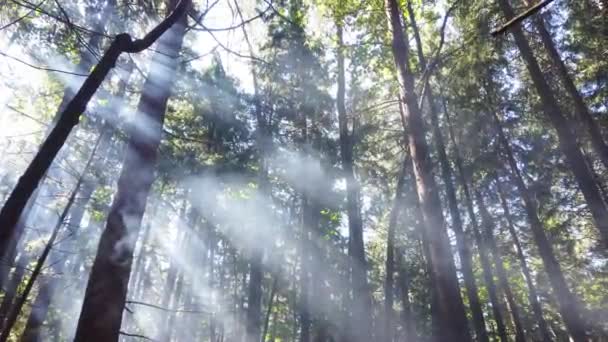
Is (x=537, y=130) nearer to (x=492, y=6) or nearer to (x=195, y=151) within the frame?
(x=492, y=6)

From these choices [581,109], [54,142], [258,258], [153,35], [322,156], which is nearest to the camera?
[54,142]

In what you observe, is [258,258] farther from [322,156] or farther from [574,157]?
[574,157]

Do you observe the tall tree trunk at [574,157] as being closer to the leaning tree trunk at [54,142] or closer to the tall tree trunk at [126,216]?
the tall tree trunk at [126,216]

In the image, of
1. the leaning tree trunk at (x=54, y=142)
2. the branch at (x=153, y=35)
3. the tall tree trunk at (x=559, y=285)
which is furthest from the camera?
the tall tree trunk at (x=559, y=285)

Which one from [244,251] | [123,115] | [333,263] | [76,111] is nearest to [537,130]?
[333,263]

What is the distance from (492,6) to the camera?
10328 mm

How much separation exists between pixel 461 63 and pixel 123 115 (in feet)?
38.4

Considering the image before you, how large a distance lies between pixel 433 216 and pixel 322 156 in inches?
403

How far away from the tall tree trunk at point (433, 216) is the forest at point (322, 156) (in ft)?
0.10

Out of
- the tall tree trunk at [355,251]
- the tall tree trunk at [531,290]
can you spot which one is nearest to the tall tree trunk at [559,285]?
the tall tree trunk at [531,290]

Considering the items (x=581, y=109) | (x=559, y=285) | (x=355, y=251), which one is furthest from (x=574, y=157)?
(x=355, y=251)

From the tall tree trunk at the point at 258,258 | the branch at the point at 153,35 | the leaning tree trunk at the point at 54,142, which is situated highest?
the tall tree trunk at the point at 258,258

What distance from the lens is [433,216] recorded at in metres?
5.32

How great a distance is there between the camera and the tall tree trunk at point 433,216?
15.5ft
